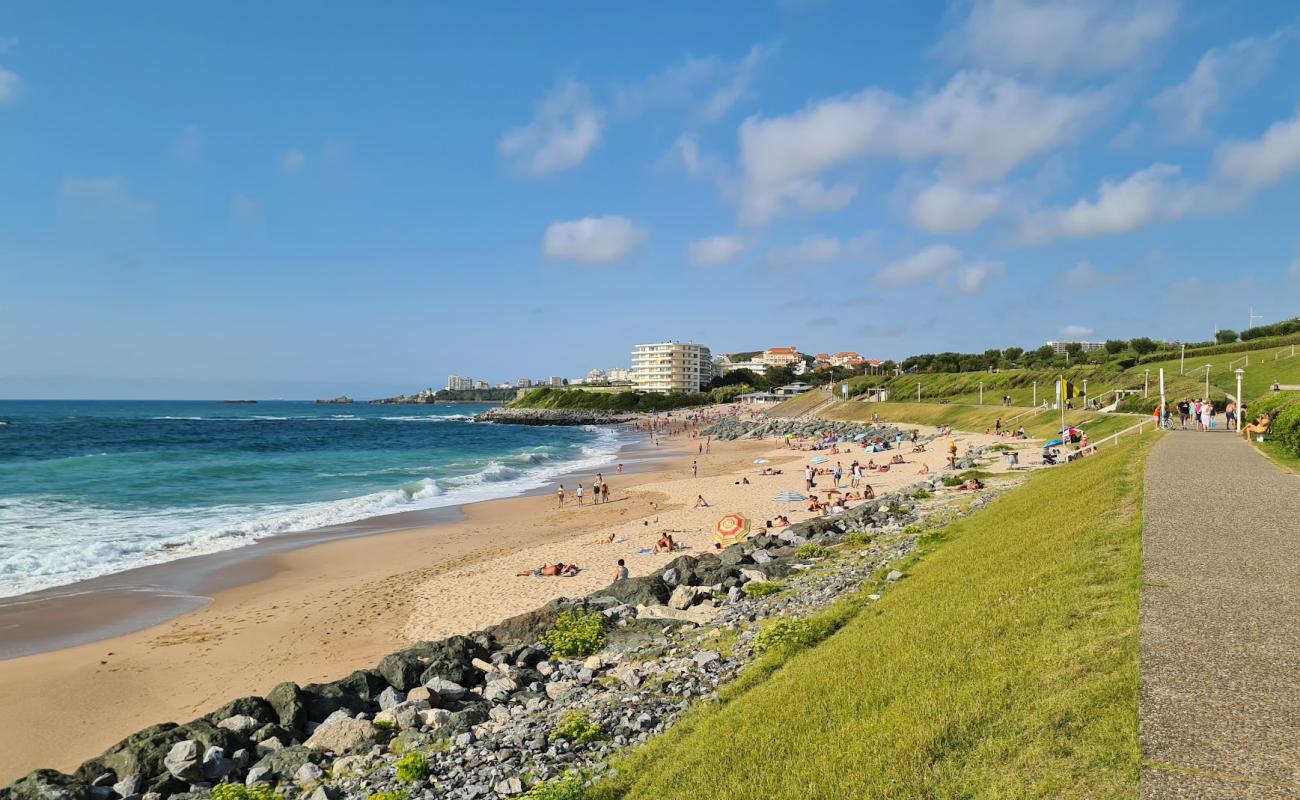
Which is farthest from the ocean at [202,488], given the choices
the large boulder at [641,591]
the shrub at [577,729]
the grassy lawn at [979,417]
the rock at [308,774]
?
the grassy lawn at [979,417]

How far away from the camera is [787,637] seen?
1058 centimetres

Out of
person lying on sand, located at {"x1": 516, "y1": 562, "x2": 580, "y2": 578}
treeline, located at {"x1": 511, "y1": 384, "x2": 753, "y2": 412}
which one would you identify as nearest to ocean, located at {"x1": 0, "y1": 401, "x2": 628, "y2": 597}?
person lying on sand, located at {"x1": 516, "y1": 562, "x2": 580, "y2": 578}

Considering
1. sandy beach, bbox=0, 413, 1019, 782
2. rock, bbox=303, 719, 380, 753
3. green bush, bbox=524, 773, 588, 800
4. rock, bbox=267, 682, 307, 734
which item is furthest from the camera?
sandy beach, bbox=0, 413, 1019, 782

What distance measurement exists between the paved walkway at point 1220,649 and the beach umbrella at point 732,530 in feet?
37.5

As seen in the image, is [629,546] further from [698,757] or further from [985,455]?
[985,455]

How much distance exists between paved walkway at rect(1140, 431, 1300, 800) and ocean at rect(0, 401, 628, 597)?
1037 inches

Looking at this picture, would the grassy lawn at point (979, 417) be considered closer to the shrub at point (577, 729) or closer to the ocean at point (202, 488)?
the ocean at point (202, 488)

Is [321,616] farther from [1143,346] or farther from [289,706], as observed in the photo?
[1143,346]

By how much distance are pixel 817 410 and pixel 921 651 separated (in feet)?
328

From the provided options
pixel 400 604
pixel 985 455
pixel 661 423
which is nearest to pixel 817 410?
pixel 661 423

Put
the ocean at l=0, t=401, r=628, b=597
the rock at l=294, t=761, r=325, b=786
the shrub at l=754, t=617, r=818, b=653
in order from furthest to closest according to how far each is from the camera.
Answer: the ocean at l=0, t=401, r=628, b=597, the shrub at l=754, t=617, r=818, b=653, the rock at l=294, t=761, r=325, b=786

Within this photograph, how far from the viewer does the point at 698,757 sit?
7039 mm

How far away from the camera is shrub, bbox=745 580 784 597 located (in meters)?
14.9

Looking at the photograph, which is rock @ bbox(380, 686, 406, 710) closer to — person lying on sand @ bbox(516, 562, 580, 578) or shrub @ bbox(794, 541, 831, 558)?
person lying on sand @ bbox(516, 562, 580, 578)
